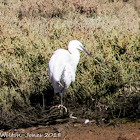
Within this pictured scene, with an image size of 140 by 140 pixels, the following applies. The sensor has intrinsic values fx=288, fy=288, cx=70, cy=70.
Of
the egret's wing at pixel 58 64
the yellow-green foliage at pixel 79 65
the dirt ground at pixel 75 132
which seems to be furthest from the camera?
the yellow-green foliage at pixel 79 65

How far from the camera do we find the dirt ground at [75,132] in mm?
3271

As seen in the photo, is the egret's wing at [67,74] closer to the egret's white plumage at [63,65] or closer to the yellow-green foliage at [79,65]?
the egret's white plumage at [63,65]

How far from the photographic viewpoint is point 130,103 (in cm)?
365

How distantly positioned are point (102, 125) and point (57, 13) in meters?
5.13

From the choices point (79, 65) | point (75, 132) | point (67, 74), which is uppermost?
point (79, 65)

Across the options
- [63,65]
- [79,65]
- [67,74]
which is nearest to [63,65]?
[63,65]

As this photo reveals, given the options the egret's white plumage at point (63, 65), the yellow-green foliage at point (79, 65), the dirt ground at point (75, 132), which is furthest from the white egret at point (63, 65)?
the dirt ground at point (75, 132)

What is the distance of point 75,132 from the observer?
342cm

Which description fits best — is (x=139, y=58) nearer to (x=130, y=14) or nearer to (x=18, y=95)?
(x=18, y=95)

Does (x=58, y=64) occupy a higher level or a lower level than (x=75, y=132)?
higher

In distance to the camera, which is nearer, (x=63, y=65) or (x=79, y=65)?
(x=63, y=65)

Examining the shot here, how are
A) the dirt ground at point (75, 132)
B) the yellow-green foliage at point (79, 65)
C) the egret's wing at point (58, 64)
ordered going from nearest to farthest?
the dirt ground at point (75, 132) < the egret's wing at point (58, 64) < the yellow-green foliage at point (79, 65)

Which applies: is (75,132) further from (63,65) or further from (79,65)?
(79,65)

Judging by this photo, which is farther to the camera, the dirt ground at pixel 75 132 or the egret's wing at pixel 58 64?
the egret's wing at pixel 58 64
